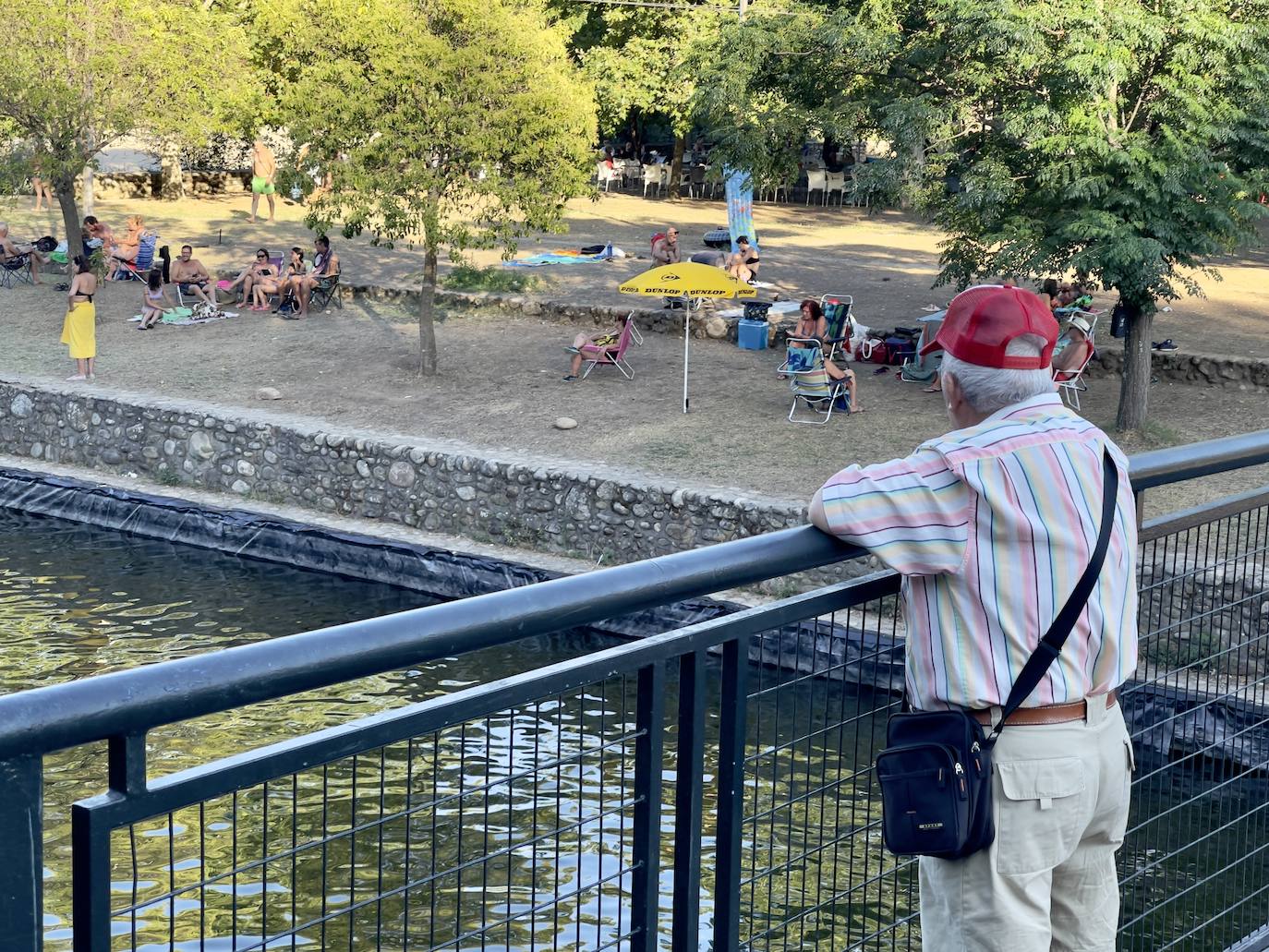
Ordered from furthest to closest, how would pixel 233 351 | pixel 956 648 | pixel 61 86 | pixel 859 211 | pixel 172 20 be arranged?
1. pixel 859 211
2. pixel 172 20
3. pixel 61 86
4. pixel 233 351
5. pixel 956 648

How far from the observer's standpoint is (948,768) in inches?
98.3

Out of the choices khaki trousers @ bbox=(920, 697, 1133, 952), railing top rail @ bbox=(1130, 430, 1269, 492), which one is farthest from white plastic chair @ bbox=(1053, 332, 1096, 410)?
khaki trousers @ bbox=(920, 697, 1133, 952)

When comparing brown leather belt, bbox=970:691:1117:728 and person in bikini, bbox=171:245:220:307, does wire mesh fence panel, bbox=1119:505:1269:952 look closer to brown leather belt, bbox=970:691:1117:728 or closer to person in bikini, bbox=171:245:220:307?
brown leather belt, bbox=970:691:1117:728

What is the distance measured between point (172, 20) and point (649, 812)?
79.9ft

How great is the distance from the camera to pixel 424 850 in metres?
8.07

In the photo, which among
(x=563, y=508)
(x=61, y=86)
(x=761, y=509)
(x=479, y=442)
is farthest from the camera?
(x=61, y=86)

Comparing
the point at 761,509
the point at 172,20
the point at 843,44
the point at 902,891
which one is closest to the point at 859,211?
the point at 172,20

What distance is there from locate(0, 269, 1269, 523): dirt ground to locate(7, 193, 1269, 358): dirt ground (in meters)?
2.02

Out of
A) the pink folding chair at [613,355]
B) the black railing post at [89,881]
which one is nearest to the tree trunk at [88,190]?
the pink folding chair at [613,355]

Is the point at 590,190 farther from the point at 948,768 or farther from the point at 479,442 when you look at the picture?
the point at 948,768

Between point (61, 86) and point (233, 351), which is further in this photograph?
point (61, 86)

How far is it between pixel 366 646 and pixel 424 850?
6.45 m

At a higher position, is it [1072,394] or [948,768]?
[948,768]

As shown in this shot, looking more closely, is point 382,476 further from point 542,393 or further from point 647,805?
point 647,805
